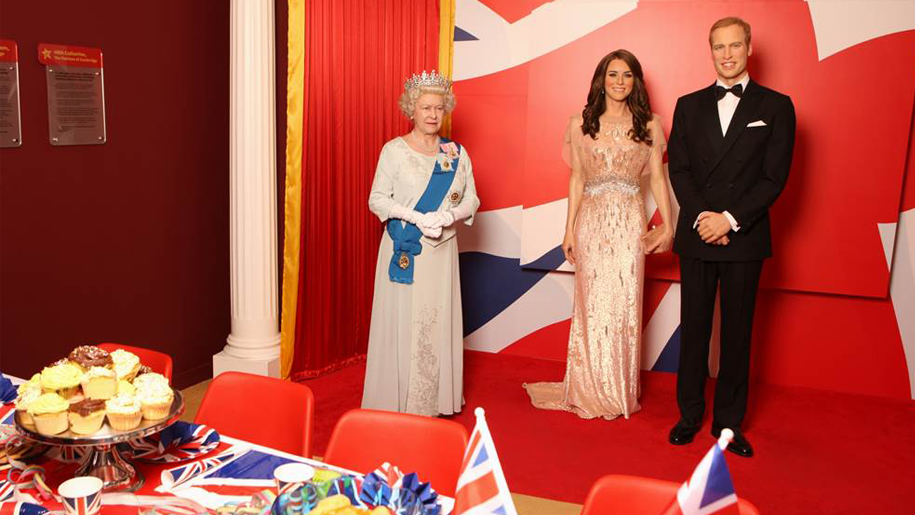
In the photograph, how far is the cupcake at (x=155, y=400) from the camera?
5.50ft

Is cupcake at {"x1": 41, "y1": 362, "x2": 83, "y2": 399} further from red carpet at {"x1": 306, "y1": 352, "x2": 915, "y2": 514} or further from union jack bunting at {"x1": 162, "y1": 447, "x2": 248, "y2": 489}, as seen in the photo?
red carpet at {"x1": 306, "y1": 352, "x2": 915, "y2": 514}

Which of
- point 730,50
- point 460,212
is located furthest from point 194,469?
point 730,50

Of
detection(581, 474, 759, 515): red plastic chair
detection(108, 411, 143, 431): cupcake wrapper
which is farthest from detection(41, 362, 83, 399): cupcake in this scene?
detection(581, 474, 759, 515): red plastic chair

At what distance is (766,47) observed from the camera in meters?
4.32

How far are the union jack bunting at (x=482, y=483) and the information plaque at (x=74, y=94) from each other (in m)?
3.00

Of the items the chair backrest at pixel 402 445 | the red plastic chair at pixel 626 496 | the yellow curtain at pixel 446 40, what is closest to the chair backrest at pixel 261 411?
the chair backrest at pixel 402 445

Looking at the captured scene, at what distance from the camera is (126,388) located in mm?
1705

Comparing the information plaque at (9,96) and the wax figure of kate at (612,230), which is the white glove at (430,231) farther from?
the information plaque at (9,96)

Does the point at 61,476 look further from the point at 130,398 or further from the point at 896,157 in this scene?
the point at 896,157

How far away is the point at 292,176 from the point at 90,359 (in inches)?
103

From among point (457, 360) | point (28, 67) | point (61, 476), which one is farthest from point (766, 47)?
point (61, 476)

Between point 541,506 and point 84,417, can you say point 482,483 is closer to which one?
point 84,417

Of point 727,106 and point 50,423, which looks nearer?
point 50,423

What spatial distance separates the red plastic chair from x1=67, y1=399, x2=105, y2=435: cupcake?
1.04 meters
